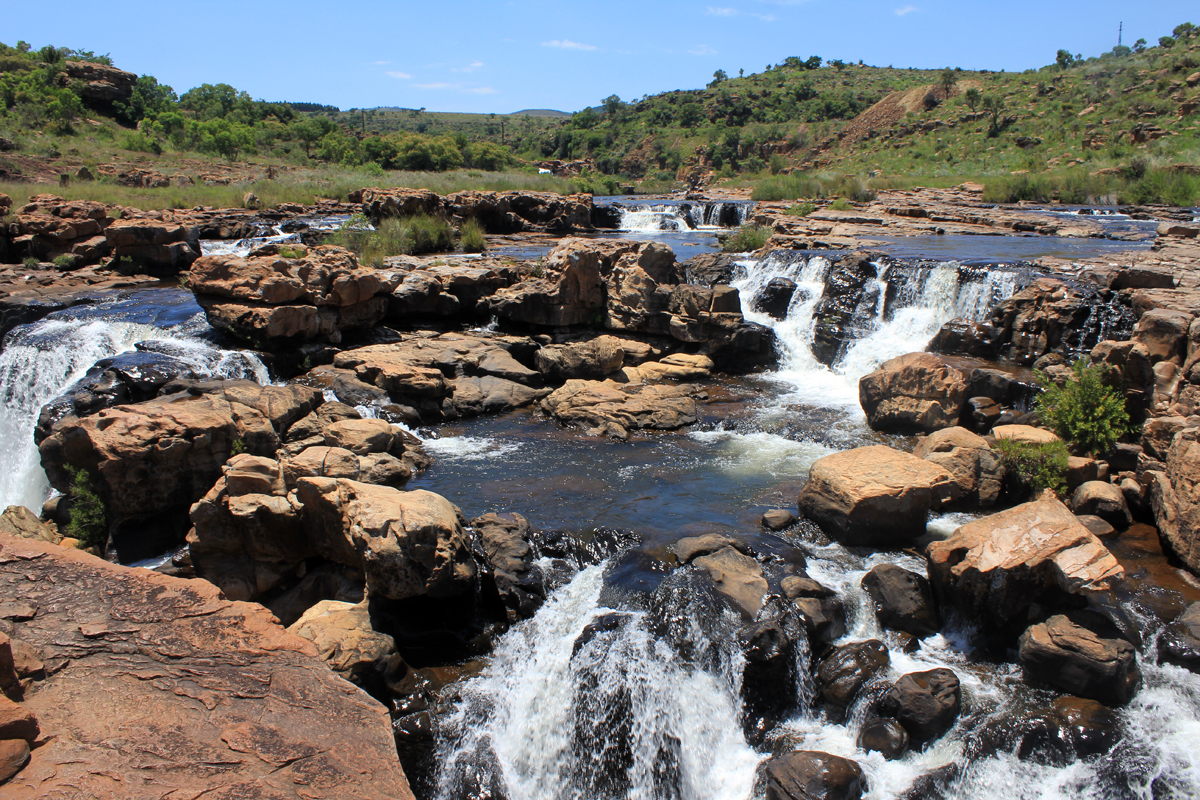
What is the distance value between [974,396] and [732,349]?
4.48 m

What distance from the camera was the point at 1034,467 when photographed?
26.8 ft

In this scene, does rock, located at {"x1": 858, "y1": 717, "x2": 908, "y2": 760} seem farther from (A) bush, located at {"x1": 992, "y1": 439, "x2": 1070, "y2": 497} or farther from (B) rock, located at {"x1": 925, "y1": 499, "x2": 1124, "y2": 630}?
(A) bush, located at {"x1": 992, "y1": 439, "x2": 1070, "y2": 497}

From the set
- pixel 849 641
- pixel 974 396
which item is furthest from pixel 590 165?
pixel 849 641

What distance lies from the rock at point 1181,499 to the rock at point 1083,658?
193 centimetres

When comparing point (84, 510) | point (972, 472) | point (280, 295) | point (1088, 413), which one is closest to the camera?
point (84, 510)

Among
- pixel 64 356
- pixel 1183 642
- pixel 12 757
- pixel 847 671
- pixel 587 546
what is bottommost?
pixel 847 671

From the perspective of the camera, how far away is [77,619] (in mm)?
3424

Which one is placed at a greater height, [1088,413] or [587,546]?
[1088,413]

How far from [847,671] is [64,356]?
38.3ft

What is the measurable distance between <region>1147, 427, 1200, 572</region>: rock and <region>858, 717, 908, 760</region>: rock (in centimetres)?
369

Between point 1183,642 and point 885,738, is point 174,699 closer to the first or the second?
point 885,738

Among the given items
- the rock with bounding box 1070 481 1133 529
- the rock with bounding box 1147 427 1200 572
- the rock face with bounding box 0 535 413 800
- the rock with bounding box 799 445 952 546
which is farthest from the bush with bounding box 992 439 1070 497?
the rock face with bounding box 0 535 413 800

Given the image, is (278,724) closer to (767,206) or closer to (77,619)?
(77,619)

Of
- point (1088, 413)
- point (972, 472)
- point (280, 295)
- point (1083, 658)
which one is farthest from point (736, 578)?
point (280, 295)
